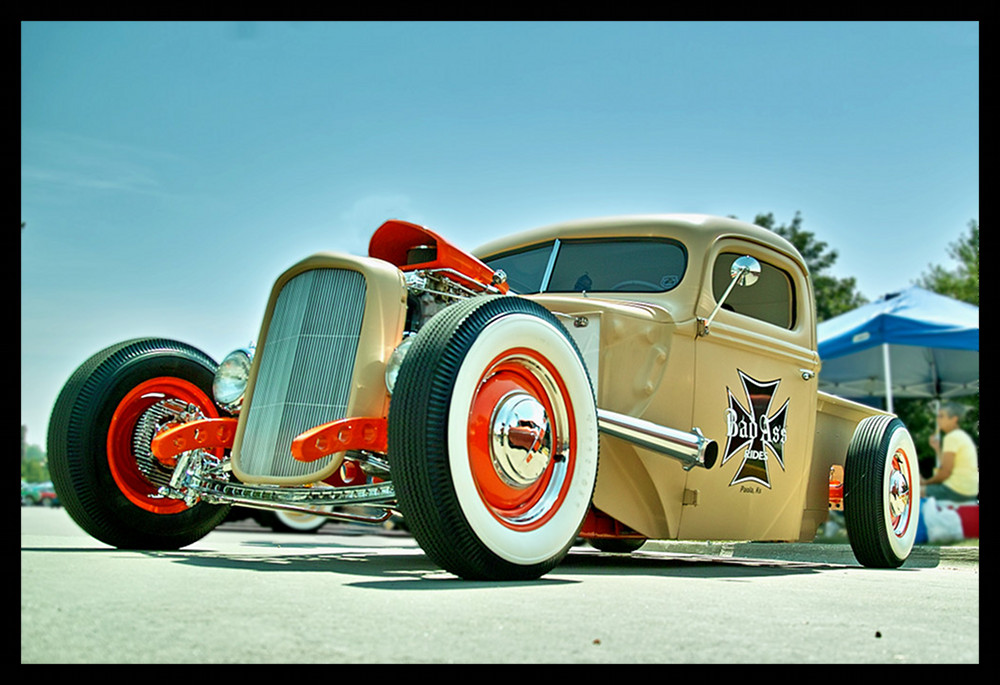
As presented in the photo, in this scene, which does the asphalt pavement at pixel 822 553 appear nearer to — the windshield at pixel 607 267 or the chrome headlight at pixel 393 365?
the windshield at pixel 607 267

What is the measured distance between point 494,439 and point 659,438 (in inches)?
39.6

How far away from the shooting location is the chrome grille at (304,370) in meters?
3.76

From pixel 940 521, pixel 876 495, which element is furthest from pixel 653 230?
pixel 940 521

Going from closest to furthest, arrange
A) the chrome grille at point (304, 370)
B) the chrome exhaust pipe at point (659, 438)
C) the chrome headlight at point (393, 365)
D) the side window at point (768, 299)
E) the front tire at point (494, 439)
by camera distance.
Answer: the front tire at point (494, 439), the chrome headlight at point (393, 365), the chrome grille at point (304, 370), the chrome exhaust pipe at point (659, 438), the side window at point (768, 299)

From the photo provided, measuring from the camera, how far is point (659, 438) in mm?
4129

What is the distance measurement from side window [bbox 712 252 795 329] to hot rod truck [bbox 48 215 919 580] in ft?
0.07

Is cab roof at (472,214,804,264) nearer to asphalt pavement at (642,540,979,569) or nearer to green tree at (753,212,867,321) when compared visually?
asphalt pavement at (642,540,979,569)

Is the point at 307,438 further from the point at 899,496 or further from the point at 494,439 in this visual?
the point at 899,496

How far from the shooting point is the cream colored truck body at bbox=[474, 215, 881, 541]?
4.54m

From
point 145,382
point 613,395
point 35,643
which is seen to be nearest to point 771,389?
point 613,395

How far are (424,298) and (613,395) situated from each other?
106 cm

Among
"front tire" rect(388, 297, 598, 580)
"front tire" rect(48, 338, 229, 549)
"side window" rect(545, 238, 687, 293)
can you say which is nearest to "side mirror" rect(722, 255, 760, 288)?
"side window" rect(545, 238, 687, 293)

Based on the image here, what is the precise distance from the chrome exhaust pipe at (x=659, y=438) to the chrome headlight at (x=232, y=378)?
1.56 meters

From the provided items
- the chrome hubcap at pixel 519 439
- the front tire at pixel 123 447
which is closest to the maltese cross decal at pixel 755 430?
the chrome hubcap at pixel 519 439
